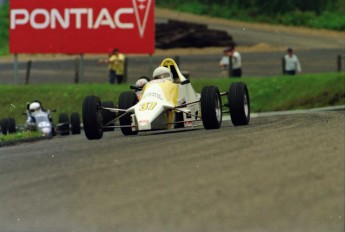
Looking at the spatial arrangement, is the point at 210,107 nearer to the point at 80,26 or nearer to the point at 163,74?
the point at 163,74

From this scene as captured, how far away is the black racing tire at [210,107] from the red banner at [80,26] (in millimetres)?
25020

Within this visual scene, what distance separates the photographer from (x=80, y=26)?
155 ft

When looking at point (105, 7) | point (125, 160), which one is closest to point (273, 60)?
point (105, 7)

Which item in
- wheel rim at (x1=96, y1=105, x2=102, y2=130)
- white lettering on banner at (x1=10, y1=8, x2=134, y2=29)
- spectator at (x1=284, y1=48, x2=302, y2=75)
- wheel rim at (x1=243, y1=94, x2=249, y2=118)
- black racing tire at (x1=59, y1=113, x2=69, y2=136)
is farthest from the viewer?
white lettering on banner at (x1=10, y1=8, x2=134, y2=29)

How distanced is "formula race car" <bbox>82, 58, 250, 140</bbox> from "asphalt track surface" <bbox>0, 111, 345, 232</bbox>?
4.30 metres

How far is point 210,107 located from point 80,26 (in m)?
26.7

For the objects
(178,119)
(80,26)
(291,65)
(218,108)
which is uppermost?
(80,26)

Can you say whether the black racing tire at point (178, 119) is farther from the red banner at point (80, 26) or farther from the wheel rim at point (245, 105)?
the red banner at point (80, 26)

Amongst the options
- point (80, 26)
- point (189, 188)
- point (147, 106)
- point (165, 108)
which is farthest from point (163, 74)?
point (80, 26)

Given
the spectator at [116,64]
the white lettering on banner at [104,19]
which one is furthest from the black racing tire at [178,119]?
the white lettering on banner at [104,19]

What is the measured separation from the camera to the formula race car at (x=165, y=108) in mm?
21109

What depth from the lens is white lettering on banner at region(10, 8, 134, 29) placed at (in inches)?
1845

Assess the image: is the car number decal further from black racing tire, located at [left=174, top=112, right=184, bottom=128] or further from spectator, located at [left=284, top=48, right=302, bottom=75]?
spectator, located at [left=284, top=48, right=302, bottom=75]

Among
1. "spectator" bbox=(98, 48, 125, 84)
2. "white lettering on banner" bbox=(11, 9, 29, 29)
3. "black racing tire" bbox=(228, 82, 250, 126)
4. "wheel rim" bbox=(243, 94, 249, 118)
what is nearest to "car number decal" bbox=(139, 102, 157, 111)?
"black racing tire" bbox=(228, 82, 250, 126)
